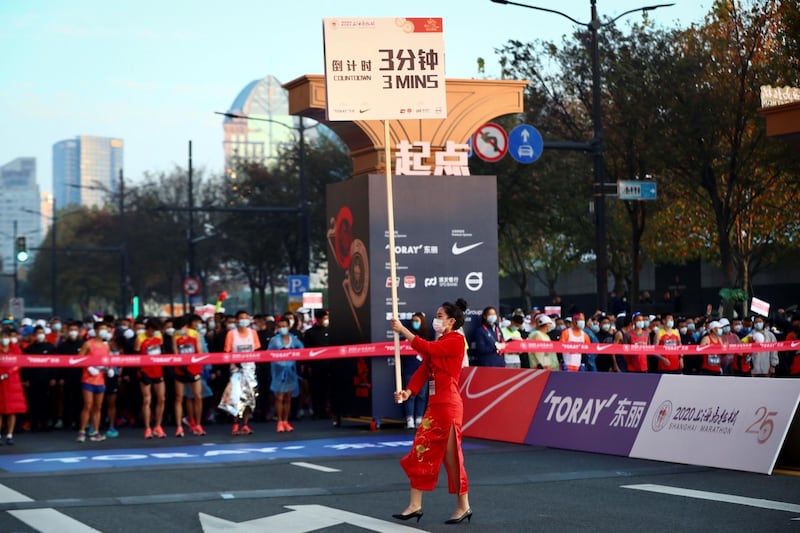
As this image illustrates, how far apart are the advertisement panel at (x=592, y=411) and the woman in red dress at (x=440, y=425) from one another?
5017mm

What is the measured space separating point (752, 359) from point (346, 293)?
8.92 metres

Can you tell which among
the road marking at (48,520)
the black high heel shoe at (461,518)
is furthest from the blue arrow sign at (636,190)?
the road marking at (48,520)

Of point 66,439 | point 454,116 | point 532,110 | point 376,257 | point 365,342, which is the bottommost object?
point 66,439

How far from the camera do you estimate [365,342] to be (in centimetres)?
2064

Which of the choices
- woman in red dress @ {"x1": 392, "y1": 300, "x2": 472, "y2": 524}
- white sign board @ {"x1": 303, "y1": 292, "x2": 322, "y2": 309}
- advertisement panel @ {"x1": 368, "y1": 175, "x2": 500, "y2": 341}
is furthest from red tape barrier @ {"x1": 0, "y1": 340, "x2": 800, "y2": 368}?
white sign board @ {"x1": 303, "y1": 292, "x2": 322, "y2": 309}

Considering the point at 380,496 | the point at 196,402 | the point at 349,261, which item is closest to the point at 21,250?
the point at 349,261

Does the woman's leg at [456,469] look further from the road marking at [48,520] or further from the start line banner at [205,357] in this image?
the start line banner at [205,357]

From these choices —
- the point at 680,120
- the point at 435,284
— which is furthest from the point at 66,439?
the point at 680,120

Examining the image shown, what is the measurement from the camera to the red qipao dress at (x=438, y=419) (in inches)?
421

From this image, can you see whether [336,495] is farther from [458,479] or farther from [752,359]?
[752,359]

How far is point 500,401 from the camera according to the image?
1820 cm

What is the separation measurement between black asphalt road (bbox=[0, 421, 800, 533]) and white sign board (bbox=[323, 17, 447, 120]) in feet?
12.0

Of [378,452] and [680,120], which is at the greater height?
[680,120]

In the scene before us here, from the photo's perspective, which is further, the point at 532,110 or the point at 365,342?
the point at 532,110
